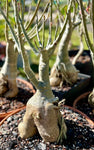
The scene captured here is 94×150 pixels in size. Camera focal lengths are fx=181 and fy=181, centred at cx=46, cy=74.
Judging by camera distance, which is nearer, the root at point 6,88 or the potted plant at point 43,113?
the potted plant at point 43,113

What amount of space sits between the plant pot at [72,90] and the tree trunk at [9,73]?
0.58 metres

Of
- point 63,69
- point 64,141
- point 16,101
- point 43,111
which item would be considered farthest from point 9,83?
point 64,141

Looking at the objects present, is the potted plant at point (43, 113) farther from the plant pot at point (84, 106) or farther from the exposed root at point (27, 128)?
the plant pot at point (84, 106)

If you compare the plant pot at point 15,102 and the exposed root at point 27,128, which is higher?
the plant pot at point 15,102

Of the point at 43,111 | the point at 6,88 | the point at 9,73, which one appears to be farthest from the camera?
the point at 6,88

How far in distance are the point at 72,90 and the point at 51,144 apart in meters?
1.10

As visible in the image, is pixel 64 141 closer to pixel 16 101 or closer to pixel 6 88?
pixel 16 101

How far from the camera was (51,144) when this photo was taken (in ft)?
5.11

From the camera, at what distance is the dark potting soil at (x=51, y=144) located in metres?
1.52

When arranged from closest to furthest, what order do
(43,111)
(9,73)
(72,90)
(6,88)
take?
(43,111)
(9,73)
(6,88)
(72,90)

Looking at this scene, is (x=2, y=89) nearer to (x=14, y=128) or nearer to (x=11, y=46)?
(x=11, y=46)

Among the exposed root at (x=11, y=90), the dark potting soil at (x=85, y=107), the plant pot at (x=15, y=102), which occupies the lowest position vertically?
the dark potting soil at (x=85, y=107)

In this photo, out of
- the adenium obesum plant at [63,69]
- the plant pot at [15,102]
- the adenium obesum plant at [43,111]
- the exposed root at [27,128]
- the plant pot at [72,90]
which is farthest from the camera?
the adenium obesum plant at [63,69]

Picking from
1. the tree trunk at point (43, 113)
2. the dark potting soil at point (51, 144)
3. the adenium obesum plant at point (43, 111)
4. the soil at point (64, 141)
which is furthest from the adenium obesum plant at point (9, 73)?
the tree trunk at point (43, 113)
